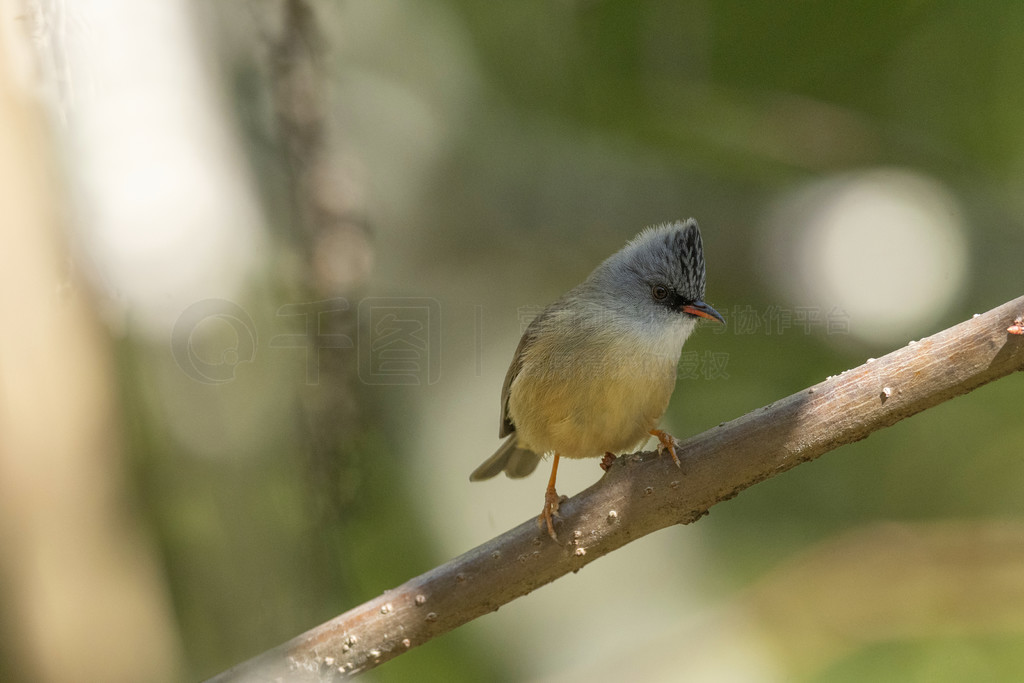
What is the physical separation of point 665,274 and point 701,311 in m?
0.18

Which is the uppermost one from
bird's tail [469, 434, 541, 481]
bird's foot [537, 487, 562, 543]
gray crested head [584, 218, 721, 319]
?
gray crested head [584, 218, 721, 319]

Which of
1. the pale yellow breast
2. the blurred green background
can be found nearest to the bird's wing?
the pale yellow breast

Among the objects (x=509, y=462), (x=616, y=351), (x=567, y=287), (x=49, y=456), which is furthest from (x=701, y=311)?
(x=49, y=456)

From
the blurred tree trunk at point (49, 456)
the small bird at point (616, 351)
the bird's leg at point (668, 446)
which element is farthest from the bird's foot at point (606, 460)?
the blurred tree trunk at point (49, 456)

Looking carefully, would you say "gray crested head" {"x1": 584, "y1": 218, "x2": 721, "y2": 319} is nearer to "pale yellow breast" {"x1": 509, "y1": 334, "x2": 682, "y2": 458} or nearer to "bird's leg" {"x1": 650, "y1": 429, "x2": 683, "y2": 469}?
"pale yellow breast" {"x1": 509, "y1": 334, "x2": 682, "y2": 458}

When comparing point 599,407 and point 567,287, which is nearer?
point 599,407

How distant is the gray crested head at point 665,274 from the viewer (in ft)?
8.79

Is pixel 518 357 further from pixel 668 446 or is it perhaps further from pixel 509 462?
pixel 668 446

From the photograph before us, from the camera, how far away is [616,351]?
257 cm

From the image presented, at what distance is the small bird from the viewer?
2561mm

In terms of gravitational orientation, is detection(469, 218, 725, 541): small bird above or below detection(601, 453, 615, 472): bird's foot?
above

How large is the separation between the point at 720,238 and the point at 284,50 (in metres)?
2.37

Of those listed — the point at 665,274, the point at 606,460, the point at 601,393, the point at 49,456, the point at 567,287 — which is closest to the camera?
the point at 601,393

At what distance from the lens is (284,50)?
132 inches
